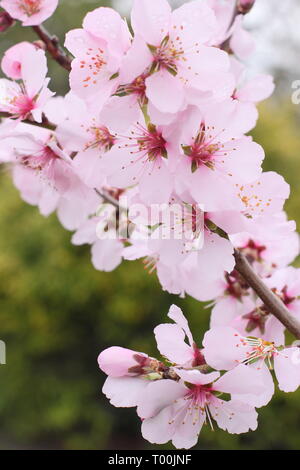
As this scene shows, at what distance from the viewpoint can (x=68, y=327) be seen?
11.9ft

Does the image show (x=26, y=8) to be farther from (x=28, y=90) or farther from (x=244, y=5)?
(x=244, y=5)

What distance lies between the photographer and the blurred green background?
3.41 m

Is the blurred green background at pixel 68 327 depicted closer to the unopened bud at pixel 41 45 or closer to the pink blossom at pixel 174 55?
the unopened bud at pixel 41 45

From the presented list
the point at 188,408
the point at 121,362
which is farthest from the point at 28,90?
the point at 188,408

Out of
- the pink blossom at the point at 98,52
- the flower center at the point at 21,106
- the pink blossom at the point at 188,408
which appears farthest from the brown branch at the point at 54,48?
the pink blossom at the point at 188,408

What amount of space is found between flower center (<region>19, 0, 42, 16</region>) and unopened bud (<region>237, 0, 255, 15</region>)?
437 mm

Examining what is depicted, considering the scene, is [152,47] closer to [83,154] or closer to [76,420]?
[83,154]

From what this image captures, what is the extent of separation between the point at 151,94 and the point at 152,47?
9 cm

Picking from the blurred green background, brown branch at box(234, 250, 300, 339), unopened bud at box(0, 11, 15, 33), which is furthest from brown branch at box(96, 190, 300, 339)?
the blurred green background

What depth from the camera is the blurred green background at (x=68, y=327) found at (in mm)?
3408

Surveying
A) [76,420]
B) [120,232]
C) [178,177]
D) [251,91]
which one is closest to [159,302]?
[76,420]

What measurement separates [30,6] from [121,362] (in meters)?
0.70

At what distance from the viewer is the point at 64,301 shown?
11.7ft

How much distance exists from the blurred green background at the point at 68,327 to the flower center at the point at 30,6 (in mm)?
2400
